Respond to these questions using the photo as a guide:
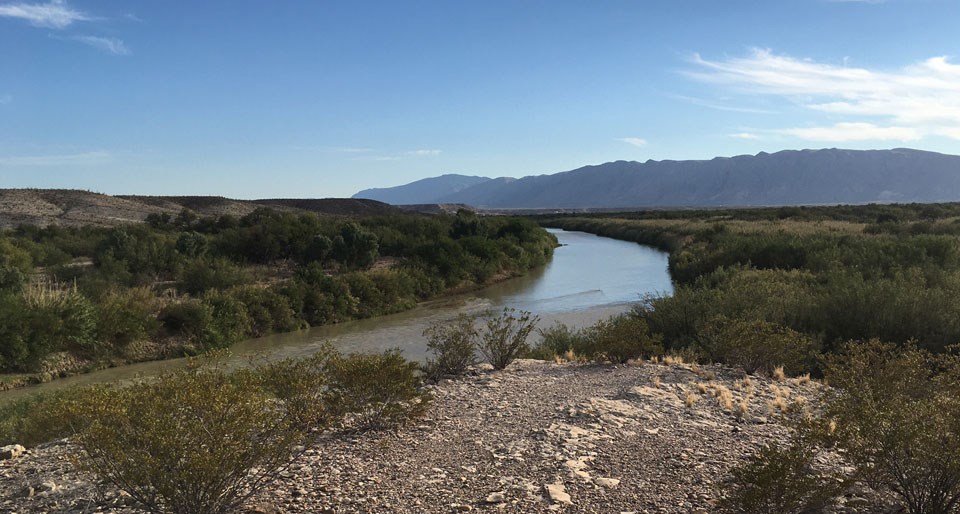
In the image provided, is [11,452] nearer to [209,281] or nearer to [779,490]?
[779,490]

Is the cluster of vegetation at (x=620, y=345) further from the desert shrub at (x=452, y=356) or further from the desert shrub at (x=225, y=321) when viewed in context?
the desert shrub at (x=225, y=321)

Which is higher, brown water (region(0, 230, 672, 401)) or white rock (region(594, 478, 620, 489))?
white rock (region(594, 478, 620, 489))

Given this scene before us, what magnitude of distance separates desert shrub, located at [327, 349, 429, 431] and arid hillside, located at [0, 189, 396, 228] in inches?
2023

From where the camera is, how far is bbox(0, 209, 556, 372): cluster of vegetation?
56.4 ft

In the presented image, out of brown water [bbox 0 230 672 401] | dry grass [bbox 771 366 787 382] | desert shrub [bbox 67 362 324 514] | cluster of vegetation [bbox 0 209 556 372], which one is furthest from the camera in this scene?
brown water [bbox 0 230 672 401]

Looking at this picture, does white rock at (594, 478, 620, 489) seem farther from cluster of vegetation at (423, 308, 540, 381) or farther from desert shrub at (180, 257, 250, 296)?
desert shrub at (180, 257, 250, 296)

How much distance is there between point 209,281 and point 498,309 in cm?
1191

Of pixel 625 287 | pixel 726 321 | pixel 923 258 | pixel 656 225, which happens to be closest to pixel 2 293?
pixel 726 321

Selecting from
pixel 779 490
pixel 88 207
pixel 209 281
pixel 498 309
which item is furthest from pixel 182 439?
pixel 88 207

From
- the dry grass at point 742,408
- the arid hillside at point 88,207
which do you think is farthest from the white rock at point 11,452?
the arid hillside at point 88,207

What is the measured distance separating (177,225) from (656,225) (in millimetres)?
49748

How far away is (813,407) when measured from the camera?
8719 mm

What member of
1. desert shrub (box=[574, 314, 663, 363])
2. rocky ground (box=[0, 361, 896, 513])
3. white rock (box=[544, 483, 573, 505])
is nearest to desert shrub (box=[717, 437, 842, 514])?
rocky ground (box=[0, 361, 896, 513])

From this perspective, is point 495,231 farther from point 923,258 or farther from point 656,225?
point 923,258
